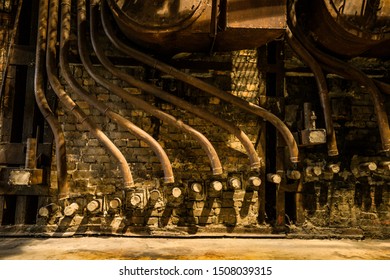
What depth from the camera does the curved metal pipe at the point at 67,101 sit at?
327cm

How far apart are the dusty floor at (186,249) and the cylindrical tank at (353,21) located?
2.57 m

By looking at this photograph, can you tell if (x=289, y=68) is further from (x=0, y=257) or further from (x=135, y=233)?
(x=0, y=257)

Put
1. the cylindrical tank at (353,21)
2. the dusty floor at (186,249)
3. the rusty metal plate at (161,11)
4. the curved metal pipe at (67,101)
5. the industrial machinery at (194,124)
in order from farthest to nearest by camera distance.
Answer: the industrial machinery at (194,124)
the cylindrical tank at (353,21)
the curved metal pipe at (67,101)
the rusty metal plate at (161,11)
the dusty floor at (186,249)

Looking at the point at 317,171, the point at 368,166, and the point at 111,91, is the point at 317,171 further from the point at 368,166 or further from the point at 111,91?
the point at 111,91

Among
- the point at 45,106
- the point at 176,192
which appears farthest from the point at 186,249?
the point at 45,106

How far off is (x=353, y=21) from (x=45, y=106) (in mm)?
3919

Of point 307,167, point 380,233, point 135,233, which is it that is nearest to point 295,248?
point 307,167

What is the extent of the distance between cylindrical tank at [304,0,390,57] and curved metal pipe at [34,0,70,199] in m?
3.53

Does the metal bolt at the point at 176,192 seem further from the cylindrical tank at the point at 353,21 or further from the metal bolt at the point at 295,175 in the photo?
the cylindrical tank at the point at 353,21

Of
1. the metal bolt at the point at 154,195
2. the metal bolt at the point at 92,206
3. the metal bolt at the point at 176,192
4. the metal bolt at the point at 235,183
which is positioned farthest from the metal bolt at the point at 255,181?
the metal bolt at the point at 92,206

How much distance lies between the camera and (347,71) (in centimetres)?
378

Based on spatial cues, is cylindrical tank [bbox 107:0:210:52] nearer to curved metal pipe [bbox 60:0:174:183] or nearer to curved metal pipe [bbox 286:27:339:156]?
curved metal pipe [bbox 60:0:174:183]

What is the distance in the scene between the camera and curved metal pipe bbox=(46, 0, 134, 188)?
327cm
